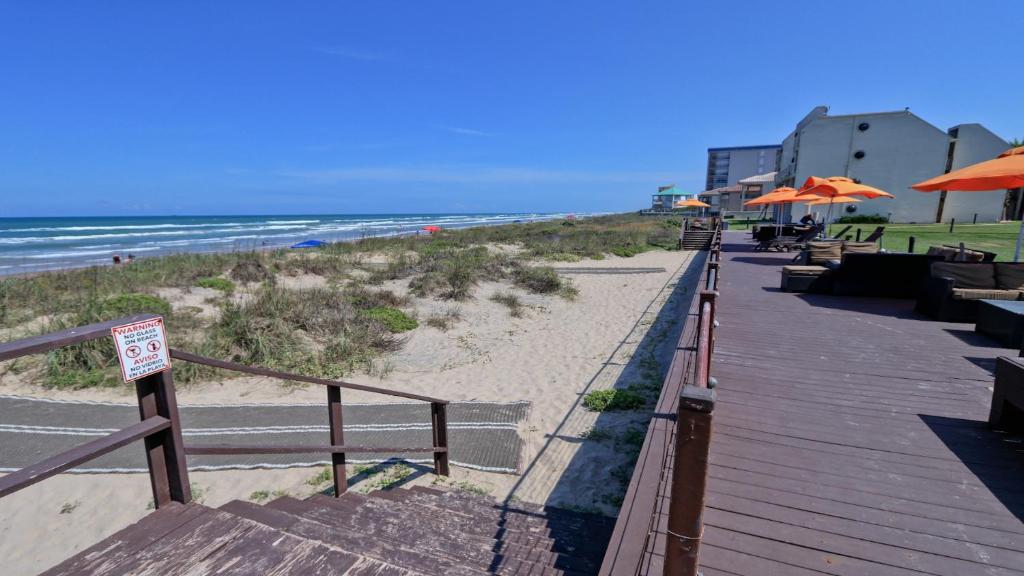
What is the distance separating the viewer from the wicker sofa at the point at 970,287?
5637 millimetres

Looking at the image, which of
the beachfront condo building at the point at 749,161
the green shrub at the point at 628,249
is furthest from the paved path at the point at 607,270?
the beachfront condo building at the point at 749,161

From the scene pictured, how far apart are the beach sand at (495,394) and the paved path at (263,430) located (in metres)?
0.22

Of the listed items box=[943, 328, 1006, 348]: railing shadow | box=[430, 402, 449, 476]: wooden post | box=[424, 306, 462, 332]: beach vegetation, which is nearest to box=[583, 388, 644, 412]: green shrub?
box=[430, 402, 449, 476]: wooden post

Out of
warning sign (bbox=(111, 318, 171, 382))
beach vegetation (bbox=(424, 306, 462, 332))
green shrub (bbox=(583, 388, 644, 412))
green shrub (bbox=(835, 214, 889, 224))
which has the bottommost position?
green shrub (bbox=(583, 388, 644, 412))

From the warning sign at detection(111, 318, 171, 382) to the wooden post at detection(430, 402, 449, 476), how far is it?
2880mm

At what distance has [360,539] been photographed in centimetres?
250

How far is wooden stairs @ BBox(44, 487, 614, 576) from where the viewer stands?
1.66m

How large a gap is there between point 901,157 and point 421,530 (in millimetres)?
39869

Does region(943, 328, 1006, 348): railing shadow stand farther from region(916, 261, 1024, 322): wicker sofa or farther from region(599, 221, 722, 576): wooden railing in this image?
region(599, 221, 722, 576): wooden railing

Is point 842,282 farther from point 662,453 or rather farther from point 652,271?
point 652,271

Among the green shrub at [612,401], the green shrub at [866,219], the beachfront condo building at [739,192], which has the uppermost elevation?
the beachfront condo building at [739,192]

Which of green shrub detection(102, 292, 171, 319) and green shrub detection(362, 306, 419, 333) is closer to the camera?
green shrub detection(102, 292, 171, 319)

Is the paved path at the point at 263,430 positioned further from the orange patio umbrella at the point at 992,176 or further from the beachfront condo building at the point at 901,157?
the beachfront condo building at the point at 901,157

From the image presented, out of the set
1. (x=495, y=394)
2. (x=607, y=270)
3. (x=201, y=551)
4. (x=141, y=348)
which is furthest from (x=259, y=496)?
(x=607, y=270)
